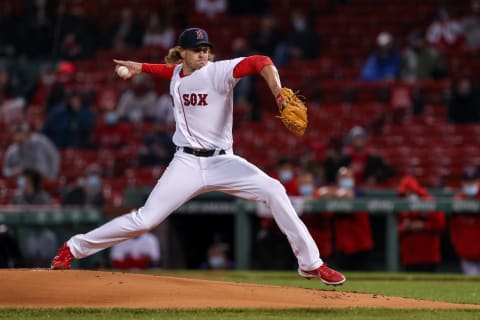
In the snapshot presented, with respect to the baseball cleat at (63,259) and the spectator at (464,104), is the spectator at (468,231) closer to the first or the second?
the spectator at (464,104)

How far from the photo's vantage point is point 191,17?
20.0 metres

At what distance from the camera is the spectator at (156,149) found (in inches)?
632

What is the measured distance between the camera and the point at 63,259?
7715mm

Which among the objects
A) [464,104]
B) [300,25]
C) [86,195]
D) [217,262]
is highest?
[300,25]

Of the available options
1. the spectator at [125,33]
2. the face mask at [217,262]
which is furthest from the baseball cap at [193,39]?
the spectator at [125,33]

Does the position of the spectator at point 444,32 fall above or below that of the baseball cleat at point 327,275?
above

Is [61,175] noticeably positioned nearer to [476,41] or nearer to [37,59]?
[37,59]

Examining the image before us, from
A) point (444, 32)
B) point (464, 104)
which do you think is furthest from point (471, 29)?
point (464, 104)

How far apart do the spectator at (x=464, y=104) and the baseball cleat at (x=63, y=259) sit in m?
9.00

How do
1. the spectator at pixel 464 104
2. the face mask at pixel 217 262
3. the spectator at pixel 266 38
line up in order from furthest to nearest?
the spectator at pixel 266 38
the spectator at pixel 464 104
the face mask at pixel 217 262

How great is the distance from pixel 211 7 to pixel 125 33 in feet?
5.25

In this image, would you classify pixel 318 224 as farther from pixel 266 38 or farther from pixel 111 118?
pixel 266 38

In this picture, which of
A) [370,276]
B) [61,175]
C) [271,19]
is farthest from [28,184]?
[271,19]

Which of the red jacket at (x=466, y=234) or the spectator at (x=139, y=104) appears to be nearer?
the red jacket at (x=466, y=234)
